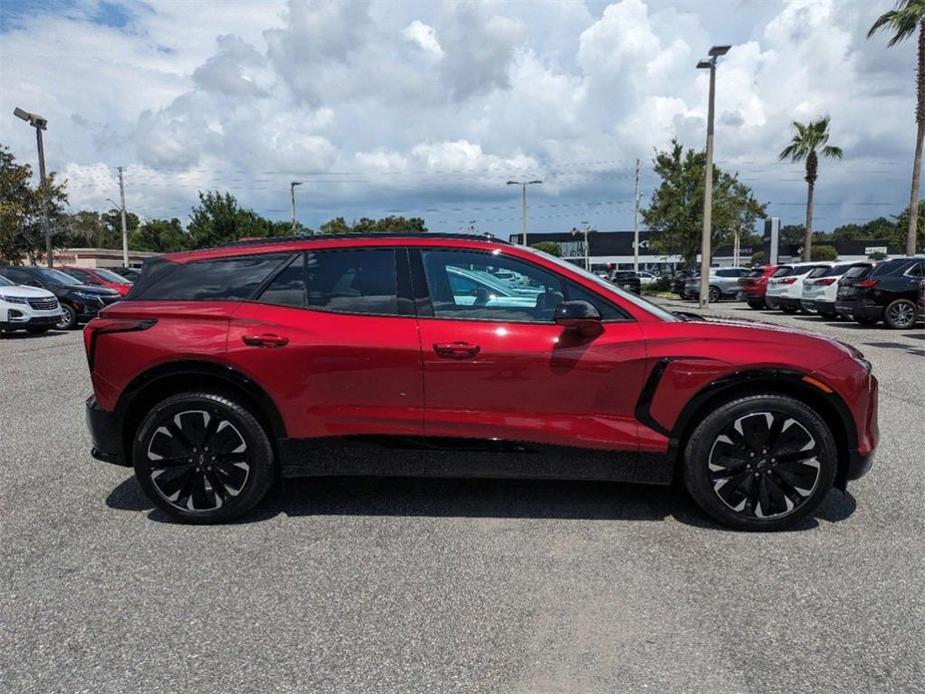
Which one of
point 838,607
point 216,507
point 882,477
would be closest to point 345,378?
point 216,507

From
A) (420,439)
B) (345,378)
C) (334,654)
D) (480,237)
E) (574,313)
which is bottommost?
(334,654)

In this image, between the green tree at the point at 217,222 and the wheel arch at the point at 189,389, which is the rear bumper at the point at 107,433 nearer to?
the wheel arch at the point at 189,389

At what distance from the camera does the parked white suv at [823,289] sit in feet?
57.8

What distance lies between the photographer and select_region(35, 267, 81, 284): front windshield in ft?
56.1

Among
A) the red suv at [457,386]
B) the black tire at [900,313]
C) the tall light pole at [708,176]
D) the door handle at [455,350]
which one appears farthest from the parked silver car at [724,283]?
the door handle at [455,350]

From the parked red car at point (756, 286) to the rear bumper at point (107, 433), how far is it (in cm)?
2218

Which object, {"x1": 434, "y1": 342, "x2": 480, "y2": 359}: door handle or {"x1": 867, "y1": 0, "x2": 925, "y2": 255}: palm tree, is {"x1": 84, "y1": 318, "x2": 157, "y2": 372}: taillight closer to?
{"x1": 434, "y1": 342, "x2": 480, "y2": 359}: door handle

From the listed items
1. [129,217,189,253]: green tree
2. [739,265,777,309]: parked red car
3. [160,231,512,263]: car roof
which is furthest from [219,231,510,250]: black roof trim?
[129,217,189,253]: green tree

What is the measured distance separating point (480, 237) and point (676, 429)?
161 cm

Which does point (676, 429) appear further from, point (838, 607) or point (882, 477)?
point (882, 477)

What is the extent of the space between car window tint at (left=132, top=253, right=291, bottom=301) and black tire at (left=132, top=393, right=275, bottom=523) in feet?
2.02

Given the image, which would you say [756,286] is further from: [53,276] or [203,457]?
[203,457]

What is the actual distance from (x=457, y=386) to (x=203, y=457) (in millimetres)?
1546

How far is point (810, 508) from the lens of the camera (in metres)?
3.79
